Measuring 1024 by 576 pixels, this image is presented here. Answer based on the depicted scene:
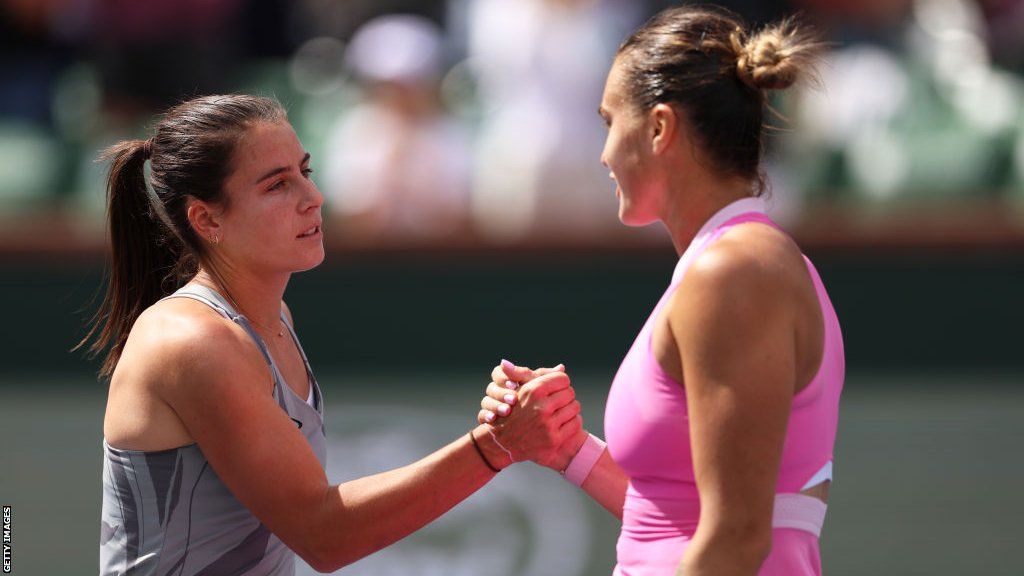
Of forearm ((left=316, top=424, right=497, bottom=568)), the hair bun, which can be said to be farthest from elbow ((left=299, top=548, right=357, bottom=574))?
the hair bun

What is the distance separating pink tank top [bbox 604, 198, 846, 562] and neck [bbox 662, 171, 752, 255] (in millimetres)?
27

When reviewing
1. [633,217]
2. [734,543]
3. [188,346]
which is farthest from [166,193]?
[734,543]

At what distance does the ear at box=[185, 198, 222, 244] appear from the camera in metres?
2.51

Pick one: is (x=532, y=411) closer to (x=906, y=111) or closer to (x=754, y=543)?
(x=754, y=543)

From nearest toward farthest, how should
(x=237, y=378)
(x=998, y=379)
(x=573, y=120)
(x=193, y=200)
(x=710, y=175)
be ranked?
1. (x=710, y=175)
2. (x=237, y=378)
3. (x=193, y=200)
4. (x=998, y=379)
5. (x=573, y=120)

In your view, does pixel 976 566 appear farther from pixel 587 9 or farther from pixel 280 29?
→ pixel 280 29

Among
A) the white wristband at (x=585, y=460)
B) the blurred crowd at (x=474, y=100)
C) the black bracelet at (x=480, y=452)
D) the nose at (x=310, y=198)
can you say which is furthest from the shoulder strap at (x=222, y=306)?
the blurred crowd at (x=474, y=100)

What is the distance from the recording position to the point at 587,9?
5523 millimetres

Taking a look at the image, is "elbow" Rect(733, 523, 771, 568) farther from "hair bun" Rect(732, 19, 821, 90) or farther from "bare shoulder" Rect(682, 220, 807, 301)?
"hair bun" Rect(732, 19, 821, 90)

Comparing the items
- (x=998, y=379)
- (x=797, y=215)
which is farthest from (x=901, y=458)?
(x=797, y=215)

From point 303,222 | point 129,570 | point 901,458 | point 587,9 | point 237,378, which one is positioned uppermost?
point 587,9

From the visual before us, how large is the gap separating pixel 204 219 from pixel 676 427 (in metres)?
0.95

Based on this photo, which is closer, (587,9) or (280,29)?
(587,9)

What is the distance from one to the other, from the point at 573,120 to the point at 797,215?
881mm
